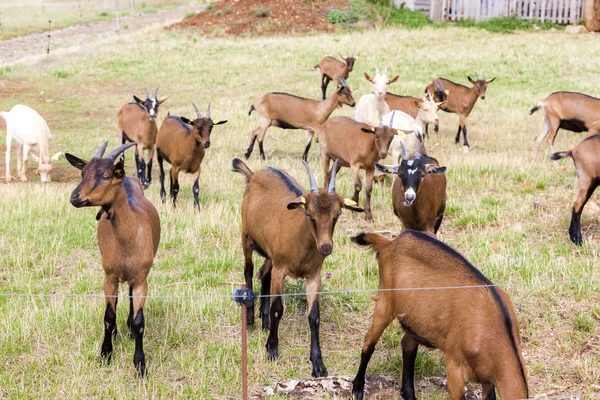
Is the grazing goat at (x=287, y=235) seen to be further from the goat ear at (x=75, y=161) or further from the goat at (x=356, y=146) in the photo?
the goat at (x=356, y=146)

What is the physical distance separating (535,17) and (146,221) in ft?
101

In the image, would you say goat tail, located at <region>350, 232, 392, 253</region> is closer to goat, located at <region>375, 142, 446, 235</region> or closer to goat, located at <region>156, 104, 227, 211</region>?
goat, located at <region>375, 142, 446, 235</region>

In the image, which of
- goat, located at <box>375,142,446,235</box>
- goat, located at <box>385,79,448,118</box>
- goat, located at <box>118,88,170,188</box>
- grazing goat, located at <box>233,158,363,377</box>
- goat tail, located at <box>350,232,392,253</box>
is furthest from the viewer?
goat, located at <box>385,79,448,118</box>

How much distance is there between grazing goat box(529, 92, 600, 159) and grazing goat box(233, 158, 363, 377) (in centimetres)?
858

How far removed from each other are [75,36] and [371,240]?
126ft

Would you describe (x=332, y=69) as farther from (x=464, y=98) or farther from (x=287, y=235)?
(x=287, y=235)

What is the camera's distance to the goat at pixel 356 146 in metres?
11.2

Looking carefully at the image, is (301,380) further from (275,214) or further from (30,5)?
(30,5)

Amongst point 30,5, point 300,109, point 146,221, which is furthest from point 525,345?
point 30,5

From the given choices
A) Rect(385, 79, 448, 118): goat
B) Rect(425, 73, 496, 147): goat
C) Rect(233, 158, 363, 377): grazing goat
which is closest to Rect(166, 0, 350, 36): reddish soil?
Rect(425, 73, 496, 147): goat

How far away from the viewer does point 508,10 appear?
3375 centimetres

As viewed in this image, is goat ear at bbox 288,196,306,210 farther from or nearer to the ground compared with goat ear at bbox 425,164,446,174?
farther from the ground

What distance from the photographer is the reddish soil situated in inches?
1379

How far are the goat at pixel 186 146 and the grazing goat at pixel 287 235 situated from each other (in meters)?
4.07
